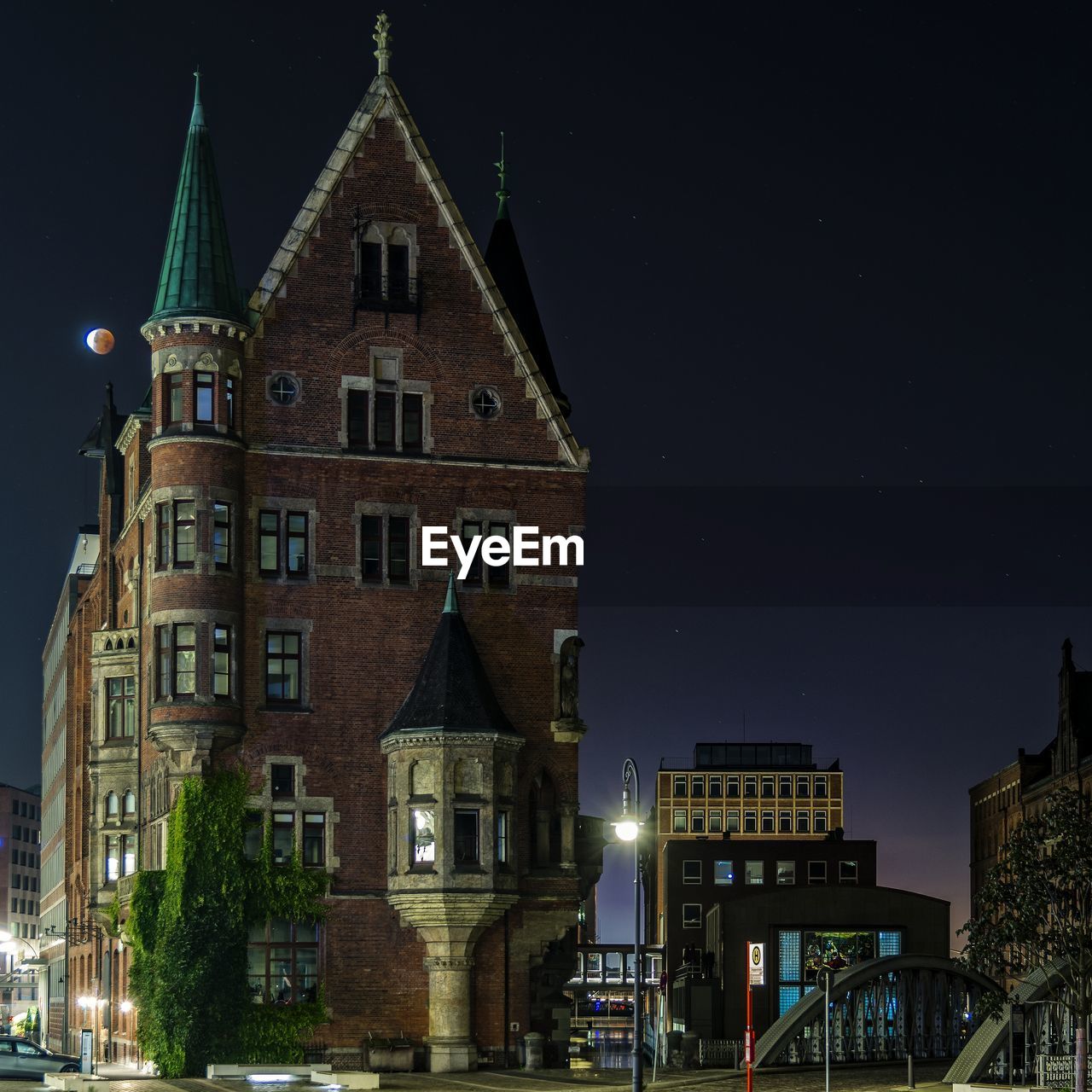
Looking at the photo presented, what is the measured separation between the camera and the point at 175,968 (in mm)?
65125

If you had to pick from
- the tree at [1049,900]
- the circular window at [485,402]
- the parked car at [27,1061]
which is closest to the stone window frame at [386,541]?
the circular window at [485,402]

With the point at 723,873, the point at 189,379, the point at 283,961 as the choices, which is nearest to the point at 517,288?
the point at 189,379

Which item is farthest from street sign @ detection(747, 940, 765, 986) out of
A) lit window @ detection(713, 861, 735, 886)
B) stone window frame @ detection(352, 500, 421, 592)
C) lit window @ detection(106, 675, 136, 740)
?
lit window @ detection(713, 861, 735, 886)

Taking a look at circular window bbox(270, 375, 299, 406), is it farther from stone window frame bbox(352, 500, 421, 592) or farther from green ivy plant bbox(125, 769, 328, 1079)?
green ivy plant bbox(125, 769, 328, 1079)

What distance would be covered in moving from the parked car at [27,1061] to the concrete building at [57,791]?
3296 centimetres

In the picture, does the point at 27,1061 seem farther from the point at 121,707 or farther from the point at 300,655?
the point at 300,655

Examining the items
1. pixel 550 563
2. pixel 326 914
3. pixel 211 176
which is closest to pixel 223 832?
pixel 326 914

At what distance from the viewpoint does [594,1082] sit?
2377 inches

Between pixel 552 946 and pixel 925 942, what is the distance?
4790cm

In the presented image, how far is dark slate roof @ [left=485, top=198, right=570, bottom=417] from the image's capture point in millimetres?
77125

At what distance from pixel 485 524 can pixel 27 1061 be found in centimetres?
2179

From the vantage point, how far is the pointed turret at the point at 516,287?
77125mm

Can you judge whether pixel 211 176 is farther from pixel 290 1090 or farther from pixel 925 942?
pixel 925 942

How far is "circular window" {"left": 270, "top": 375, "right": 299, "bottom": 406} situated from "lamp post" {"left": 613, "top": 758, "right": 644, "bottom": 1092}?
71.4 feet
